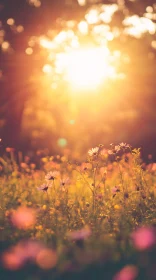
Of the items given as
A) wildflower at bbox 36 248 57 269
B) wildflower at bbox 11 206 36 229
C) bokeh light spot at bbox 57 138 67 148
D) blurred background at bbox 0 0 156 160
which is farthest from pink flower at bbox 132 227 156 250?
bokeh light spot at bbox 57 138 67 148

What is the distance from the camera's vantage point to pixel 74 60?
43.1 feet

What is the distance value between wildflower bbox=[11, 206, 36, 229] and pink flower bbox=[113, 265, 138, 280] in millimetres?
1204

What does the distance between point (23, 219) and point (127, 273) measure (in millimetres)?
1408

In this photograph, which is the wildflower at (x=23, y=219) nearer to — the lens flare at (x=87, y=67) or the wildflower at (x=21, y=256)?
Answer: the wildflower at (x=21, y=256)

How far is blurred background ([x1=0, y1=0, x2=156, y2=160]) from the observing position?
1200 cm

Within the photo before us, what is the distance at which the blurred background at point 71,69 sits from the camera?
12.0 m

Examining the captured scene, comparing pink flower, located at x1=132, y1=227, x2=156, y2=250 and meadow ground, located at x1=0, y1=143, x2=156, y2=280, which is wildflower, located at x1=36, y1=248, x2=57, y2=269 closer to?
meadow ground, located at x1=0, y1=143, x2=156, y2=280

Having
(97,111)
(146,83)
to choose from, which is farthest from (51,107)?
(146,83)

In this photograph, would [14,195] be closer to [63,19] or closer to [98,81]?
[63,19]

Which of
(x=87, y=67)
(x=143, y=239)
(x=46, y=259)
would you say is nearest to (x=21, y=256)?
(x=46, y=259)

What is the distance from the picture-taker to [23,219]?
3721 mm

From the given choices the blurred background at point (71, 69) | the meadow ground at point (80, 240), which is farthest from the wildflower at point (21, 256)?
the blurred background at point (71, 69)

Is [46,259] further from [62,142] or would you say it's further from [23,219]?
[62,142]

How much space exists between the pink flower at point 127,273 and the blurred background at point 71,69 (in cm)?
887
